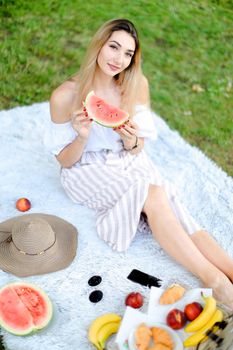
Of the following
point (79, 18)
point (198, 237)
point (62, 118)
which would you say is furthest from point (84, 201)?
point (79, 18)

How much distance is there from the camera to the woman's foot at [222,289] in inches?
131

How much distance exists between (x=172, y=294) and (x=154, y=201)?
70 cm

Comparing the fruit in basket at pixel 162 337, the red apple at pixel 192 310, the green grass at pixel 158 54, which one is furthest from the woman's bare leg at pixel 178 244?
the green grass at pixel 158 54

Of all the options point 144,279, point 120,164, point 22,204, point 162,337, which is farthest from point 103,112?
point 162,337

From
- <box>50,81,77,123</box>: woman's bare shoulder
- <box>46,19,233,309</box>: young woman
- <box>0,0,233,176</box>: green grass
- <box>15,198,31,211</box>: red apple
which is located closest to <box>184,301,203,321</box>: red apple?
<box>46,19,233,309</box>: young woman

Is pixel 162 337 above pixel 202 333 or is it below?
below

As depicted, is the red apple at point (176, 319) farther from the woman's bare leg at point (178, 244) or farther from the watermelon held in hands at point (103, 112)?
the watermelon held in hands at point (103, 112)

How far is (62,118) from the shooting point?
12.5ft

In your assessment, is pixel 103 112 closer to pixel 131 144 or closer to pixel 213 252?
pixel 131 144

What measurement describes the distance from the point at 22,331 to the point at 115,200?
1.19 m

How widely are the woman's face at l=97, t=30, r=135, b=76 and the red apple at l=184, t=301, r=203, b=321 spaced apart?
1.67 m

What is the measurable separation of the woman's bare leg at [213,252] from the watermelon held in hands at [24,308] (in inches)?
45.7

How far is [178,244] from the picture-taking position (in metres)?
3.57

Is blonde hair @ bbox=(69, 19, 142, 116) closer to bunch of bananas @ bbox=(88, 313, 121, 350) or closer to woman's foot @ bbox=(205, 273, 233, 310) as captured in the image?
woman's foot @ bbox=(205, 273, 233, 310)
